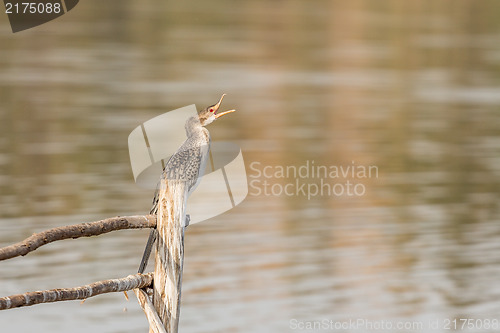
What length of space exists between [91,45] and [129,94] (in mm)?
3946

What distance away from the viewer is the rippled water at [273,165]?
592 cm

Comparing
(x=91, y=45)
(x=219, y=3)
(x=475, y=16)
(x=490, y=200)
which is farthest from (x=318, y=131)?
(x=475, y=16)

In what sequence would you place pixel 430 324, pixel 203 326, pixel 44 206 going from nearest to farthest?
pixel 203 326 < pixel 430 324 < pixel 44 206

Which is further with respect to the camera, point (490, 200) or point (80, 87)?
point (80, 87)

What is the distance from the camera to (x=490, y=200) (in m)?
8.55

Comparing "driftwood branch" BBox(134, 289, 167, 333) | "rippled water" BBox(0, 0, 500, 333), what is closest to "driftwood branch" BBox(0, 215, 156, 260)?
"driftwood branch" BBox(134, 289, 167, 333)

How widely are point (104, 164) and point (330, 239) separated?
233 cm

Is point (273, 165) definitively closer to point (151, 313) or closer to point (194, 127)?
point (194, 127)

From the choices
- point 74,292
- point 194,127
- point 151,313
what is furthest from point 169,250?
point 194,127

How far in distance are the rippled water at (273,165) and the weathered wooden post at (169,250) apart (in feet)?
5.91

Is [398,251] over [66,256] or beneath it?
beneath

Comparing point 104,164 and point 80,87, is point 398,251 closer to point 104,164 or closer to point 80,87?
point 104,164

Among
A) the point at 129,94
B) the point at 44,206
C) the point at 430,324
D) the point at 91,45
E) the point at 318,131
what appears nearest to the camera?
the point at 430,324

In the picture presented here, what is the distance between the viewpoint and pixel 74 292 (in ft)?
10.8
